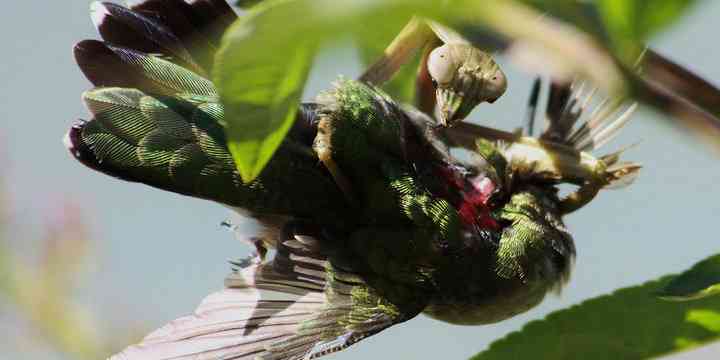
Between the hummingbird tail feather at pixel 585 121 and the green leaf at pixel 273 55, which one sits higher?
the green leaf at pixel 273 55

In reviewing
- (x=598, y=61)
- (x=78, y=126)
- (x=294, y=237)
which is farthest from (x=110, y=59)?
(x=598, y=61)

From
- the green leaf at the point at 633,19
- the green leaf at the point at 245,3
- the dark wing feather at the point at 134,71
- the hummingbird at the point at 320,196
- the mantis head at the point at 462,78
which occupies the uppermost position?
the green leaf at the point at 633,19

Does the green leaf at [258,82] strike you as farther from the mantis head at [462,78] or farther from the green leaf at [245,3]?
the mantis head at [462,78]

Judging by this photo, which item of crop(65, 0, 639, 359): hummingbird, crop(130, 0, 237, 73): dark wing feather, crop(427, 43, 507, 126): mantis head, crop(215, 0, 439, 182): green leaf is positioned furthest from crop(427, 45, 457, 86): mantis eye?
crop(215, 0, 439, 182): green leaf

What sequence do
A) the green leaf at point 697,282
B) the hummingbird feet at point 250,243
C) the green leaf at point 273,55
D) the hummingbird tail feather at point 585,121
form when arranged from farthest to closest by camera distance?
the hummingbird tail feather at point 585,121 < the hummingbird feet at point 250,243 < the green leaf at point 697,282 < the green leaf at point 273,55

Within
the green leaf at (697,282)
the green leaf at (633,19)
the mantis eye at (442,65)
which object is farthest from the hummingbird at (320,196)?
the green leaf at (633,19)

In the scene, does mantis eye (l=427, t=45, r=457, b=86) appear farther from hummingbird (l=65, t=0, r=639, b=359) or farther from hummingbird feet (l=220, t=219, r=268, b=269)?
hummingbird feet (l=220, t=219, r=268, b=269)

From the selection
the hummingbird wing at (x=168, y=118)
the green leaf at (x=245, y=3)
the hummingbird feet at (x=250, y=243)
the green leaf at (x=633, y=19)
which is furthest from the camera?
the hummingbird feet at (x=250, y=243)

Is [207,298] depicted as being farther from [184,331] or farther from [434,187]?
[434,187]
